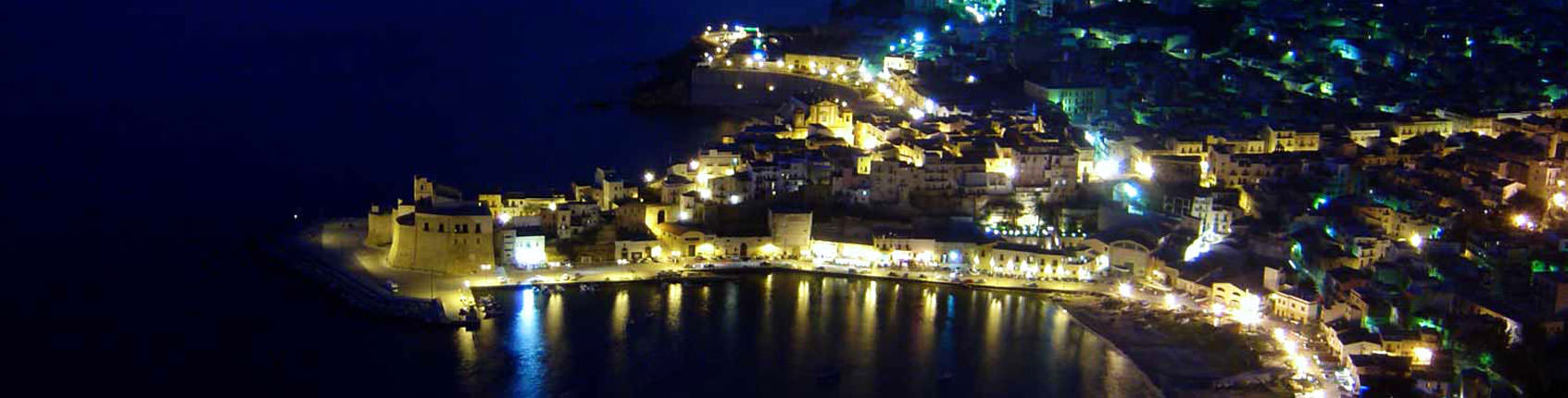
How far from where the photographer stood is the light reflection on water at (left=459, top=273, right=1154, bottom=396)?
13578mm

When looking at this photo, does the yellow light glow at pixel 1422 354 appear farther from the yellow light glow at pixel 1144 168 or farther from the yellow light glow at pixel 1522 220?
the yellow light glow at pixel 1144 168

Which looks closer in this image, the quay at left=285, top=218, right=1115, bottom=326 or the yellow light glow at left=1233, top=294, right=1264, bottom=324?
the yellow light glow at left=1233, top=294, right=1264, bottom=324

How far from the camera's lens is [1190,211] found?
1777 centimetres

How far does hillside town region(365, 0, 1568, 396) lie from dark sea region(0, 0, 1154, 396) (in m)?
0.91

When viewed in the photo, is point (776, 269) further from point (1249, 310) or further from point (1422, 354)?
point (1422, 354)

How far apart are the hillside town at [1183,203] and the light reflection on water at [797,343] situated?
79 centimetres

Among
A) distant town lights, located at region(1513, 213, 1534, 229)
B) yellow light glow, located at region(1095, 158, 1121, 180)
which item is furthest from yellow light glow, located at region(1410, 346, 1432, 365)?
yellow light glow, located at region(1095, 158, 1121, 180)

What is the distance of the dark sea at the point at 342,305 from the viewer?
45.1ft

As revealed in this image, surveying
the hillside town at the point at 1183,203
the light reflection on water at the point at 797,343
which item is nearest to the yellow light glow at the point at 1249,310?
the hillside town at the point at 1183,203

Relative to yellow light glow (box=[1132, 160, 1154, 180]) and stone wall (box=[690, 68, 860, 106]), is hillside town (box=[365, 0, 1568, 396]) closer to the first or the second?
yellow light glow (box=[1132, 160, 1154, 180])

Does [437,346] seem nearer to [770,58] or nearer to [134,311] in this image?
[134,311]

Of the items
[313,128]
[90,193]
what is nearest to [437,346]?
[90,193]

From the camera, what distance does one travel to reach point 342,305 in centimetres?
1543

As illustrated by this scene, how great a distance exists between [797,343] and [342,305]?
404cm
